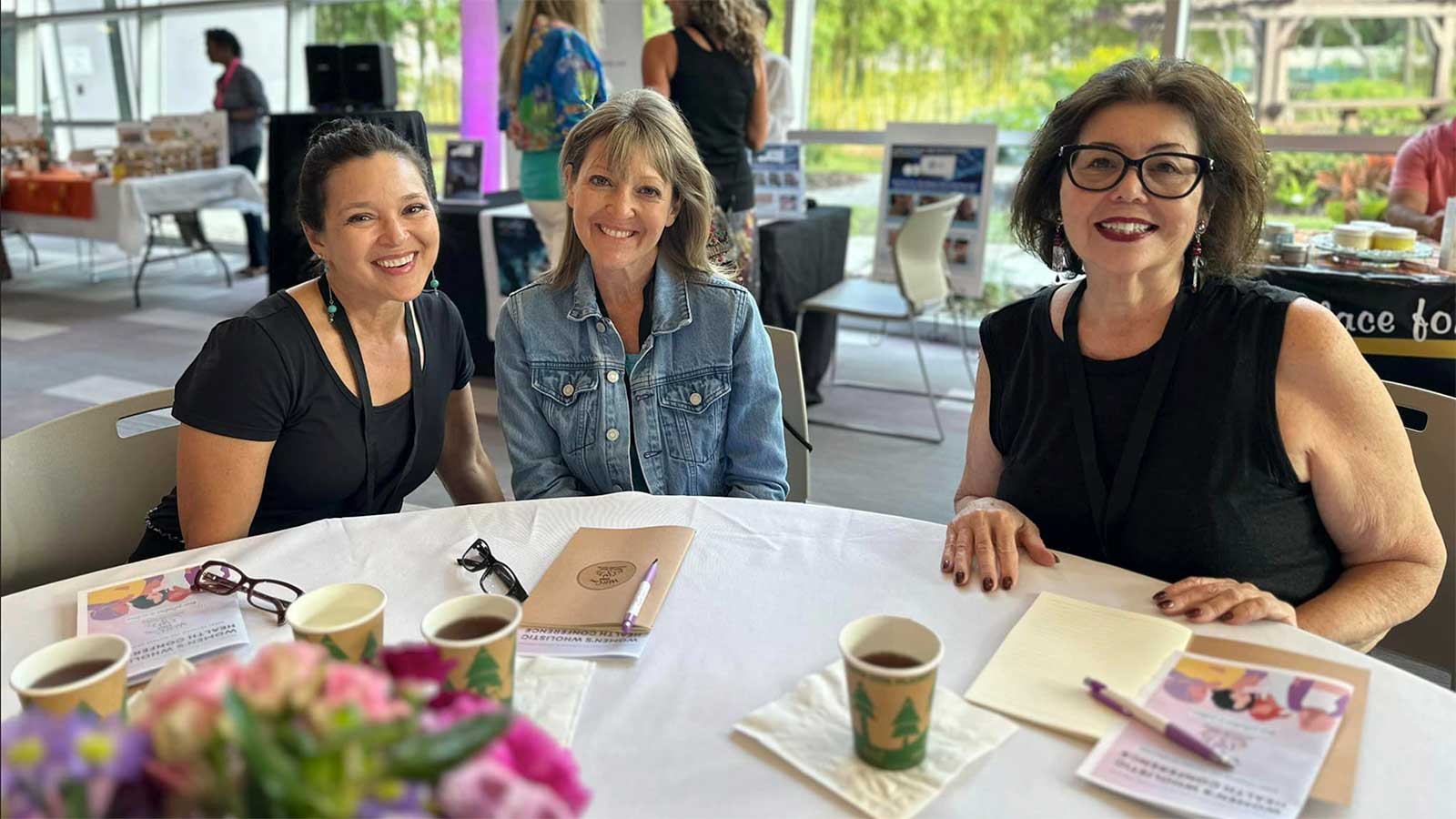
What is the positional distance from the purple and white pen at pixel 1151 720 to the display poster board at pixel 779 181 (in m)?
3.80

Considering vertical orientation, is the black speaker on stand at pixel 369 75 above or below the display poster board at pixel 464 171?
above

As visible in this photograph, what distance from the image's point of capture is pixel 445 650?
0.76 m

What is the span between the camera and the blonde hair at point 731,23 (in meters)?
3.54

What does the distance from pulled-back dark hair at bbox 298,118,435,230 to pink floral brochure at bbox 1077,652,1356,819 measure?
140cm

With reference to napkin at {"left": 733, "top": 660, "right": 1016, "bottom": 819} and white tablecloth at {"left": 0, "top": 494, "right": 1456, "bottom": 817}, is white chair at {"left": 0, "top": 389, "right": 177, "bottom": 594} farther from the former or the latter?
napkin at {"left": 733, "top": 660, "right": 1016, "bottom": 819}

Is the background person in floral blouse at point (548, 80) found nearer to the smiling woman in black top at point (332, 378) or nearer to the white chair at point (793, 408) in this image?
the white chair at point (793, 408)

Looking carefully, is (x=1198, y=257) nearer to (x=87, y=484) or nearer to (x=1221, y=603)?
(x=1221, y=603)

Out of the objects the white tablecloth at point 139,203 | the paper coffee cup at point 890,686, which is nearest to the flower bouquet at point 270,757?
the paper coffee cup at point 890,686

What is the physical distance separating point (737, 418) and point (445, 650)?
1.09 m

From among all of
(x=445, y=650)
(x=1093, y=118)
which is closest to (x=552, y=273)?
(x=1093, y=118)

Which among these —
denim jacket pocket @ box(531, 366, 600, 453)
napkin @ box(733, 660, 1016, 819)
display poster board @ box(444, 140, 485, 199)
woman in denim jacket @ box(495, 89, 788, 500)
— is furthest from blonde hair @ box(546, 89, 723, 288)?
display poster board @ box(444, 140, 485, 199)

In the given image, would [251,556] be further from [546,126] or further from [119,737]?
[546,126]

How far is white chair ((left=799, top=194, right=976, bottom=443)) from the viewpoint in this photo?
393 cm

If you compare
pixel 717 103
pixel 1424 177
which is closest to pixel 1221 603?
pixel 717 103
